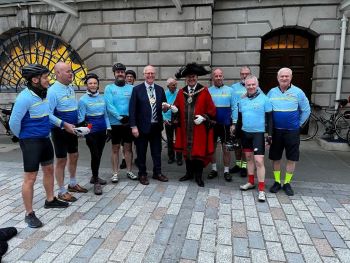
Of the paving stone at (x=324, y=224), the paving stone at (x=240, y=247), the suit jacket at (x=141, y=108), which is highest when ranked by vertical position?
the suit jacket at (x=141, y=108)

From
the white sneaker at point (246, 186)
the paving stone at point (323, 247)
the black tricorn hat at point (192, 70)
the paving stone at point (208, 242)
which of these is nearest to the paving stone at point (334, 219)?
the paving stone at point (323, 247)

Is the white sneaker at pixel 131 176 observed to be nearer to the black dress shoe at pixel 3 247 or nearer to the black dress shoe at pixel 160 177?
the black dress shoe at pixel 160 177

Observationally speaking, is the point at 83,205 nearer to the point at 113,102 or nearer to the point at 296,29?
the point at 113,102

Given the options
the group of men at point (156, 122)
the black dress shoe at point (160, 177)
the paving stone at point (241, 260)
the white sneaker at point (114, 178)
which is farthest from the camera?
the black dress shoe at point (160, 177)

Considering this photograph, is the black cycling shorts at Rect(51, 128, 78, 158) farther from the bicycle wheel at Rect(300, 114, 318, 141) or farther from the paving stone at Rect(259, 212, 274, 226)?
the bicycle wheel at Rect(300, 114, 318, 141)

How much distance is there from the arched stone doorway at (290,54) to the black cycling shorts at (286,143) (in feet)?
15.8

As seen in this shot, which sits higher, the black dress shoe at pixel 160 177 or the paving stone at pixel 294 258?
the black dress shoe at pixel 160 177

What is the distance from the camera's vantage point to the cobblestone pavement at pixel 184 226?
2947 mm

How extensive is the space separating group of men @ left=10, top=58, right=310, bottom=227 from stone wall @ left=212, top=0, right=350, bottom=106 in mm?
3711

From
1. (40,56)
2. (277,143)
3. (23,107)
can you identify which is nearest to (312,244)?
(277,143)

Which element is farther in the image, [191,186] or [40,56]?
[40,56]

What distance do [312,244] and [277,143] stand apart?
1.72 m

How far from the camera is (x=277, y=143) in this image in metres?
4.50

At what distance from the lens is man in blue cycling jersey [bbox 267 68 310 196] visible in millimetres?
4301
